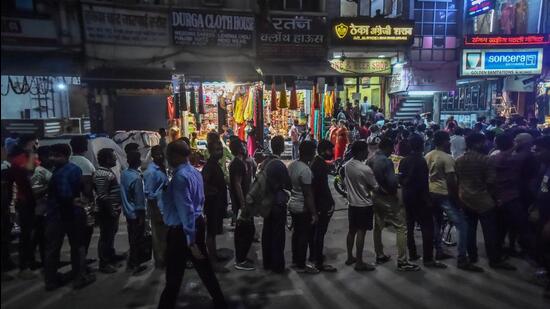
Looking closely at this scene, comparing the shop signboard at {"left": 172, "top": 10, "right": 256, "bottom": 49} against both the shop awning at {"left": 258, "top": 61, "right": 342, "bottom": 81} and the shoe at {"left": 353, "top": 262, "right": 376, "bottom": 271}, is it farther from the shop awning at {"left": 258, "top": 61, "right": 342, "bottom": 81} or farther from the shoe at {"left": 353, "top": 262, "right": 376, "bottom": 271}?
the shoe at {"left": 353, "top": 262, "right": 376, "bottom": 271}

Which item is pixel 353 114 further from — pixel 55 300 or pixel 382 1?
pixel 55 300

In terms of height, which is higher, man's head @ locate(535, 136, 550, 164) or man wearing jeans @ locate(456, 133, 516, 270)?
man's head @ locate(535, 136, 550, 164)

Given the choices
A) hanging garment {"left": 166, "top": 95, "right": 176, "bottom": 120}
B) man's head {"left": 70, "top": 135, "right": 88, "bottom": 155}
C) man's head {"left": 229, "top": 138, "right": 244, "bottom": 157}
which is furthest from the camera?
hanging garment {"left": 166, "top": 95, "right": 176, "bottom": 120}

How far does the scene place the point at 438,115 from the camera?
1664 centimetres

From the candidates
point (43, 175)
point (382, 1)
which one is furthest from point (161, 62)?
point (382, 1)

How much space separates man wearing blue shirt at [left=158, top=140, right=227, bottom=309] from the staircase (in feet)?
49.2

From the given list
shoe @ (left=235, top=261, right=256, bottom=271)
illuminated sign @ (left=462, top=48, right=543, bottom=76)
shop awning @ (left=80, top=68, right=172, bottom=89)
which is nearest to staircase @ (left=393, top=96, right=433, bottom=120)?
illuminated sign @ (left=462, top=48, right=543, bottom=76)

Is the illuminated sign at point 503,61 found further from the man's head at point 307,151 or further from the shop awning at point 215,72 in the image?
the man's head at point 307,151

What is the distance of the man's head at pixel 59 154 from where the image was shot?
3947 mm

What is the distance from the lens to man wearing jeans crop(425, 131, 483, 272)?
512 centimetres

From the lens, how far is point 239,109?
13.2m

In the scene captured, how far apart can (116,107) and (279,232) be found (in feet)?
26.7

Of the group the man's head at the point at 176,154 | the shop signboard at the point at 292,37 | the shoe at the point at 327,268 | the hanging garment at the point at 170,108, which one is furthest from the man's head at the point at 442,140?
the shop signboard at the point at 292,37

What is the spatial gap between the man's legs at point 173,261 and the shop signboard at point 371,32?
38.7 ft
